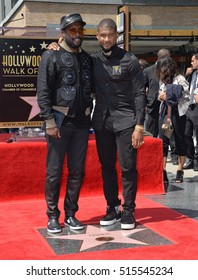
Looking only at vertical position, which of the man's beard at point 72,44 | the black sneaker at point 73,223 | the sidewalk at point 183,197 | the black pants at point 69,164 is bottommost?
the sidewalk at point 183,197

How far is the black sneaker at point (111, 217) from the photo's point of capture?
4566 millimetres

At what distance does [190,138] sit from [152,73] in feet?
4.18

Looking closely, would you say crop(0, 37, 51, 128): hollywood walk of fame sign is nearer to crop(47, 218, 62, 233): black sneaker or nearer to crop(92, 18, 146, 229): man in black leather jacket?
crop(92, 18, 146, 229): man in black leather jacket

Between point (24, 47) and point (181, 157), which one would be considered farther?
point (181, 157)

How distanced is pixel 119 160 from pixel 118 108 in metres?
0.49

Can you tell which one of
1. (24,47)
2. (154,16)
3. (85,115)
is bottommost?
(85,115)

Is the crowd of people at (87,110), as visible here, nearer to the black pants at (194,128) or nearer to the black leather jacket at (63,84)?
the black leather jacket at (63,84)

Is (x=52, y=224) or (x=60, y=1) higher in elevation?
(x=60, y=1)

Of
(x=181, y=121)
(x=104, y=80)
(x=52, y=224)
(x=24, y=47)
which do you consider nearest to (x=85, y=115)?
(x=104, y=80)

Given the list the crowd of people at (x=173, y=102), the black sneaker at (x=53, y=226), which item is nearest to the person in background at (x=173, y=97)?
the crowd of people at (x=173, y=102)

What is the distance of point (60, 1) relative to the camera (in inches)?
712

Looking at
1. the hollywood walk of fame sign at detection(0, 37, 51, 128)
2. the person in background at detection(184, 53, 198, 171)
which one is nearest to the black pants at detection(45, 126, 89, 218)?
the hollywood walk of fame sign at detection(0, 37, 51, 128)

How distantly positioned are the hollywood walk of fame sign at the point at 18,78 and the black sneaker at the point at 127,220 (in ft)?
7.50

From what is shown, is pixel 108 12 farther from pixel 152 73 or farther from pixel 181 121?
pixel 181 121
